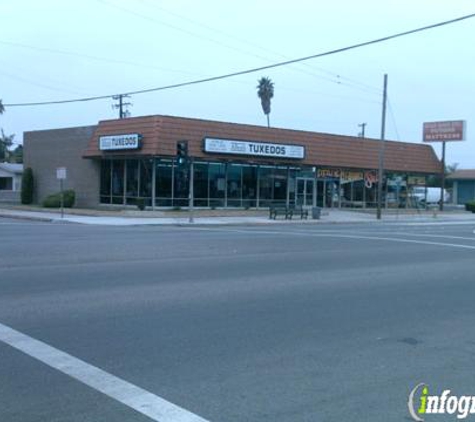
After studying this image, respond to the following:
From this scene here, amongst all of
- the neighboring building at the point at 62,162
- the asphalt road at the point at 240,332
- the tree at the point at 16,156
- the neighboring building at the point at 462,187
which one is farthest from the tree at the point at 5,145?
the asphalt road at the point at 240,332

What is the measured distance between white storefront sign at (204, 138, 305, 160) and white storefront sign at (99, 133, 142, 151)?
13.1 feet

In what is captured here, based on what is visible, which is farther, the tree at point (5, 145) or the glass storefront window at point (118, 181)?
the tree at point (5, 145)

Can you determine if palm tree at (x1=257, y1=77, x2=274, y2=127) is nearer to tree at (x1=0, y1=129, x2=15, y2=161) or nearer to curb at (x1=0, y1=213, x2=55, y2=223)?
tree at (x1=0, y1=129, x2=15, y2=161)

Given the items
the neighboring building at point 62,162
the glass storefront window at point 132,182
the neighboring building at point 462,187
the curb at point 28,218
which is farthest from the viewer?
the neighboring building at point 462,187

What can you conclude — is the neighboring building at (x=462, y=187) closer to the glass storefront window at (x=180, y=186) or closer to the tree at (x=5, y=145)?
the glass storefront window at (x=180, y=186)

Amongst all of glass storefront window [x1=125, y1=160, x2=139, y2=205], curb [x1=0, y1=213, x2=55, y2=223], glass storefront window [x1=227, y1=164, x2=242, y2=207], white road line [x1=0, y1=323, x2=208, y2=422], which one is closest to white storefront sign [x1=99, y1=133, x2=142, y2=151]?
glass storefront window [x1=125, y1=160, x2=139, y2=205]

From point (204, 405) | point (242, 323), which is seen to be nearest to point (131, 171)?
point (242, 323)

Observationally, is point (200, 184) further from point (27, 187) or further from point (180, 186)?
point (27, 187)

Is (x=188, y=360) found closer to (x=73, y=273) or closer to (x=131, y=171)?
(x=73, y=273)

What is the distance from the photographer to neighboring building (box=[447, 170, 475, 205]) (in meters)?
75.2

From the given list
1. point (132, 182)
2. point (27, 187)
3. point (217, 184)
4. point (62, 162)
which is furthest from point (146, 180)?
point (27, 187)

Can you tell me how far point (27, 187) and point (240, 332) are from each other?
41.4 m

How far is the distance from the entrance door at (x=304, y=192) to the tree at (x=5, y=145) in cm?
5573

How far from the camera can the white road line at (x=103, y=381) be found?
521 cm
